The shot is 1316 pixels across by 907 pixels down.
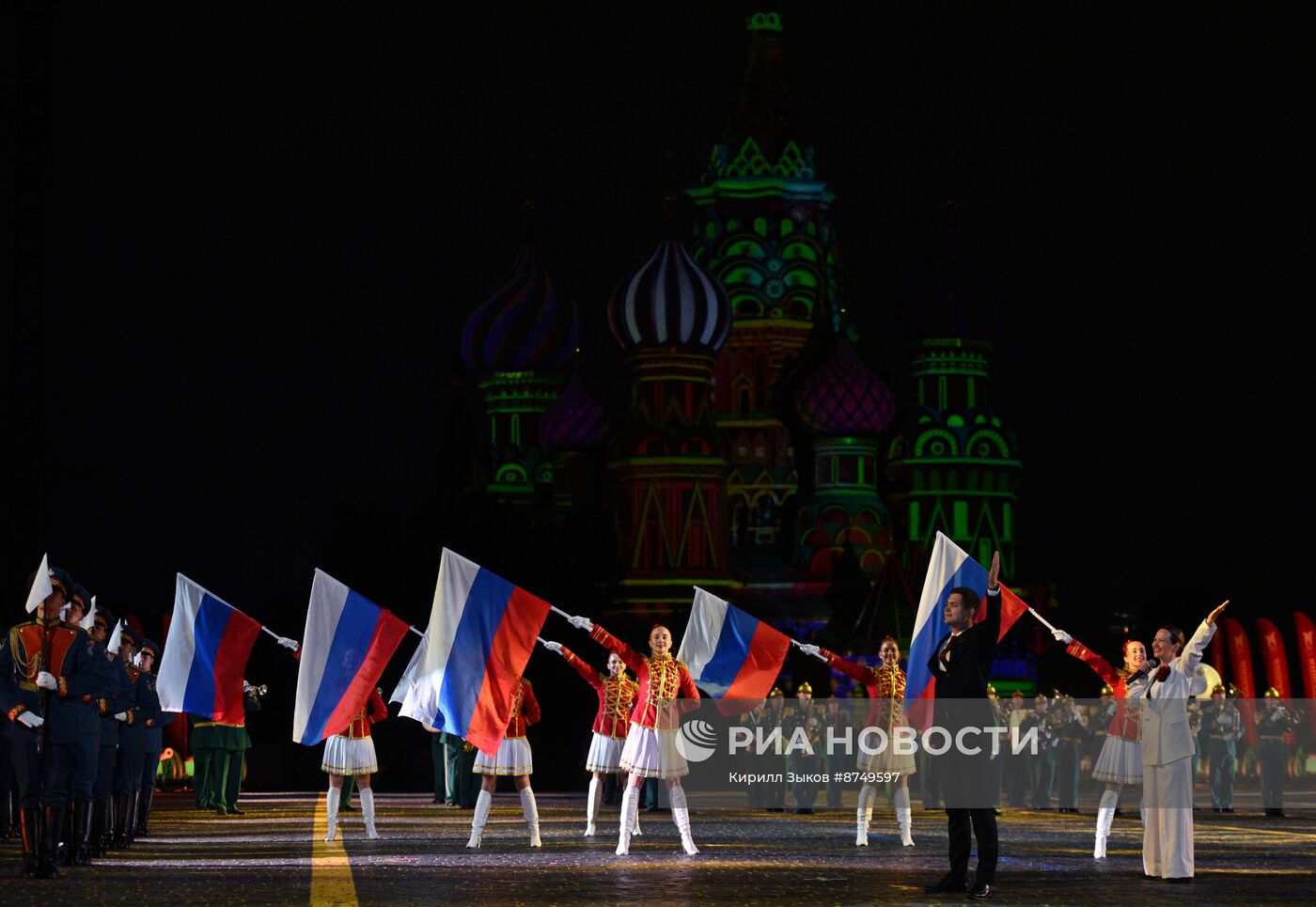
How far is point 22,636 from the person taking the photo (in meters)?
18.6

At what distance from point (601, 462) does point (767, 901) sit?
76.8 m

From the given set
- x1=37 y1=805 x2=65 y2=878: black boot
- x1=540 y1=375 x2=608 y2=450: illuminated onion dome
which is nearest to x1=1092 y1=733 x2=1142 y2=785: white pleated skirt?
x1=37 y1=805 x2=65 y2=878: black boot

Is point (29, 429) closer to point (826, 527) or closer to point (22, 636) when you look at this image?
point (22, 636)

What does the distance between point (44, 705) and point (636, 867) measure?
4.86 meters

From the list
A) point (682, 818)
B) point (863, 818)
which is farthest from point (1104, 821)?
point (682, 818)

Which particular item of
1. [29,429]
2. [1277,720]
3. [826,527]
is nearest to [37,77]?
[29,429]

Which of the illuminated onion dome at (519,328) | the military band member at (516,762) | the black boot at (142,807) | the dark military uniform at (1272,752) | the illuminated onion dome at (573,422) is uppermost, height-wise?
the illuminated onion dome at (519,328)

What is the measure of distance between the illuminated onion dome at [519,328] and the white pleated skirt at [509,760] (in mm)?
71801

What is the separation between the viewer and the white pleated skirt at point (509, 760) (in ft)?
75.4

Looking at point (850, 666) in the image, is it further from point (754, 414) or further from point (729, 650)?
point (754, 414)

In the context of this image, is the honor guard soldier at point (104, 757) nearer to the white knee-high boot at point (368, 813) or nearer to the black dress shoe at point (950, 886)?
the white knee-high boot at point (368, 813)

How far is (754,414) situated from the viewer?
9612 centimetres

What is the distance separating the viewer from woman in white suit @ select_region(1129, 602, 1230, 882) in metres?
18.7

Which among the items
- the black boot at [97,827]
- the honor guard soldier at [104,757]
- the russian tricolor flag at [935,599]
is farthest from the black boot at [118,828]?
the russian tricolor flag at [935,599]
